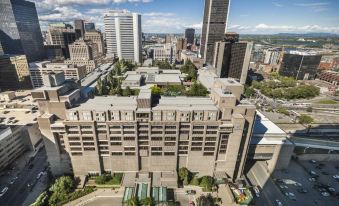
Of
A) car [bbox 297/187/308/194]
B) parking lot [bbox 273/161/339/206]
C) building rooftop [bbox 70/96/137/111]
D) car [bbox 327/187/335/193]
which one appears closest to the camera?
building rooftop [bbox 70/96/137/111]

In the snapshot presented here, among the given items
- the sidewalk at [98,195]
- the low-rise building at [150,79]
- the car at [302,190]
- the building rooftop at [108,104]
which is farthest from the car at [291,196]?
the low-rise building at [150,79]

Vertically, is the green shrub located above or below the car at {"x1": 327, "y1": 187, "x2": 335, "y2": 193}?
above

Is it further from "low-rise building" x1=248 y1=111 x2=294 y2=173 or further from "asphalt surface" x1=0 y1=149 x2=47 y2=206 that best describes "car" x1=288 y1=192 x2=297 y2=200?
"asphalt surface" x1=0 y1=149 x2=47 y2=206

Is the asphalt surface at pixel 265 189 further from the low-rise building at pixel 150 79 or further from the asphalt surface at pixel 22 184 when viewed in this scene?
the asphalt surface at pixel 22 184

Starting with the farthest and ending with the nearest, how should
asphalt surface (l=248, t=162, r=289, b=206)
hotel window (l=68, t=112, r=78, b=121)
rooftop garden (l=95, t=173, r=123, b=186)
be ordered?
rooftop garden (l=95, t=173, r=123, b=186) → asphalt surface (l=248, t=162, r=289, b=206) → hotel window (l=68, t=112, r=78, b=121)

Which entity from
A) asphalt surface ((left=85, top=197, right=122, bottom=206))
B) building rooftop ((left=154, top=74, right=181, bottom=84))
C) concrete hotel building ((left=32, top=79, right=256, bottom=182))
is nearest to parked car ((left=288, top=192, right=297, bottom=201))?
concrete hotel building ((left=32, top=79, right=256, bottom=182))

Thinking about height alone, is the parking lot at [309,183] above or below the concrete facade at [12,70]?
below
